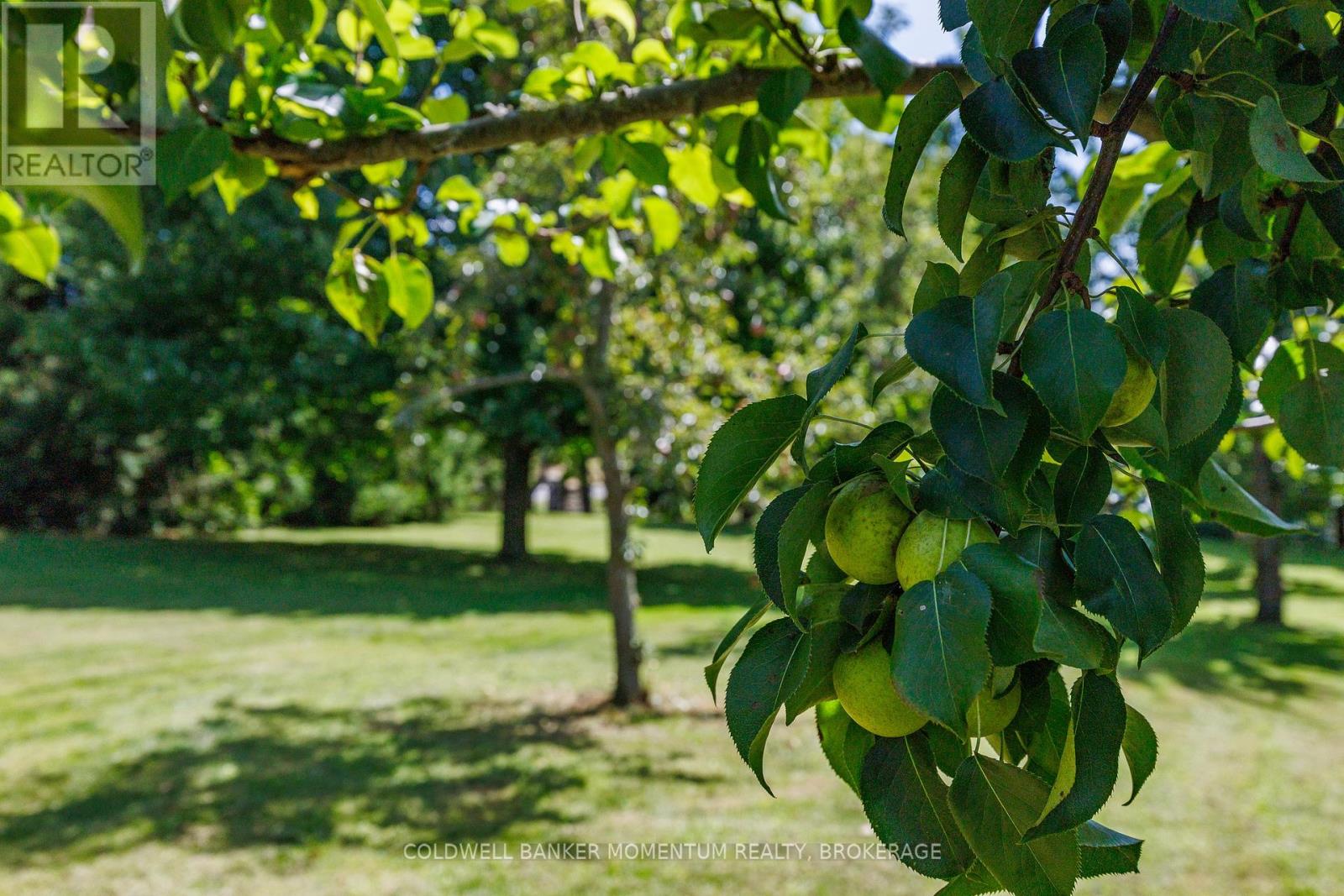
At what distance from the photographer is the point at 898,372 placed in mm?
770

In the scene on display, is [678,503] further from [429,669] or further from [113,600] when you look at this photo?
[113,600]

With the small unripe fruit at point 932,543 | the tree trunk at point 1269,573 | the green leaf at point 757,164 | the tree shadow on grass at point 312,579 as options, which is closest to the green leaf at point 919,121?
the small unripe fruit at point 932,543

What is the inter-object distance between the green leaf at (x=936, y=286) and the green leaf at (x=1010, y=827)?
0.36 metres

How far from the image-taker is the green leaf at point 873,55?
4.78ft

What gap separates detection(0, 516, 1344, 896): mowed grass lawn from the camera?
4.29 metres

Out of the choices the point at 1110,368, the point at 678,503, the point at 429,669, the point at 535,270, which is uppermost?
the point at 535,270

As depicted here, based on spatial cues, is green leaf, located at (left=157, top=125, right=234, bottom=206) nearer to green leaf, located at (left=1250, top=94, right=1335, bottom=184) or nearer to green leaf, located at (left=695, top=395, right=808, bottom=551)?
green leaf, located at (left=695, top=395, right=808, bottom=551)

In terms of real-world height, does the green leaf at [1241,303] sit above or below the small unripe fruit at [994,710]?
above

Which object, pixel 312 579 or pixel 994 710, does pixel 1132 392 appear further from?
pixel 312 579

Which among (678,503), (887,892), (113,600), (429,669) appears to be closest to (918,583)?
(887,892)

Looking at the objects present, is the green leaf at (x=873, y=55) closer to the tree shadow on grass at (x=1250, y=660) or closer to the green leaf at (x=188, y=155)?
the green leaf at (x=188, y=155)

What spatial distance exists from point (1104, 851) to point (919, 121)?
0.58 metres

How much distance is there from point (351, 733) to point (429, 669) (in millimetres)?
2071

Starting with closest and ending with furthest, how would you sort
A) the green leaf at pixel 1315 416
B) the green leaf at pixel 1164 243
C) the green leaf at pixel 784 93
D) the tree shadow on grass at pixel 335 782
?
the green leaf at pixel 1315 416 < the green leaf at pixel 1164 243 < the green leaf at pixel 784 93 < the tree shadow on grass at pixel 335 782
